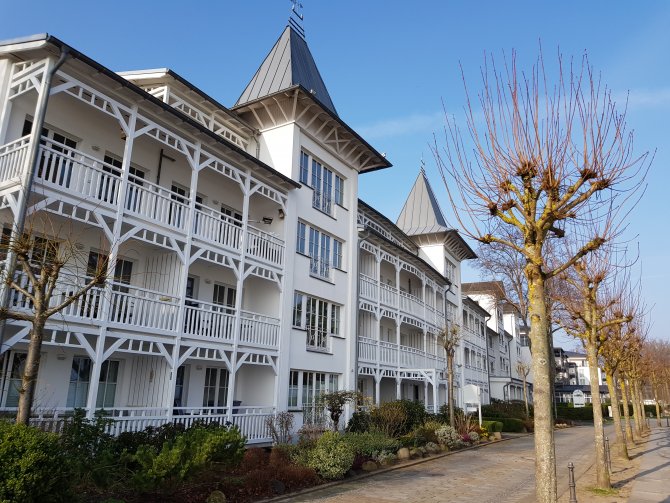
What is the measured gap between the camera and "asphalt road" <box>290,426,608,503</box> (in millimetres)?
11422

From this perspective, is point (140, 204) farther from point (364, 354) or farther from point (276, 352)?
point (364, 354)

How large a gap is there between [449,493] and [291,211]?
11112 mm

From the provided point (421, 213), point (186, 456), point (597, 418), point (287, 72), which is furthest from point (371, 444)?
point (421, 213)

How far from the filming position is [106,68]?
12.5 metres

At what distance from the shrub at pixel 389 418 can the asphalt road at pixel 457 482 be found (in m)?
2.34

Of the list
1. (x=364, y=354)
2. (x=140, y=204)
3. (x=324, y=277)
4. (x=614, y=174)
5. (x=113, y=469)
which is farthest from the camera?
(x=364, y=354)

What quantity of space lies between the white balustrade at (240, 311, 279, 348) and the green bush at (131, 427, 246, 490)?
19.7ft

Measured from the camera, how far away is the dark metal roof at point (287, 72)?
71.1 ft

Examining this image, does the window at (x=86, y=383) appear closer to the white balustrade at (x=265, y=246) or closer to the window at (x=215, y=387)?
the window at (x=215, y=387)

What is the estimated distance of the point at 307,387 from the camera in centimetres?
1956

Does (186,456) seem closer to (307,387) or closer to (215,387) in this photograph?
(215,387)

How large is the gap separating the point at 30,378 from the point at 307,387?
13.0 m

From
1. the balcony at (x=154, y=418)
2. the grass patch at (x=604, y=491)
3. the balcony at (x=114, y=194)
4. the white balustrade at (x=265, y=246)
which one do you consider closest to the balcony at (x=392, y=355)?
the white balustrade at (x=265, y=246)

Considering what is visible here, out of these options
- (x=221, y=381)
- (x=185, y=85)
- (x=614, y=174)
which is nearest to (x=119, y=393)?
(x=221, y=381)
